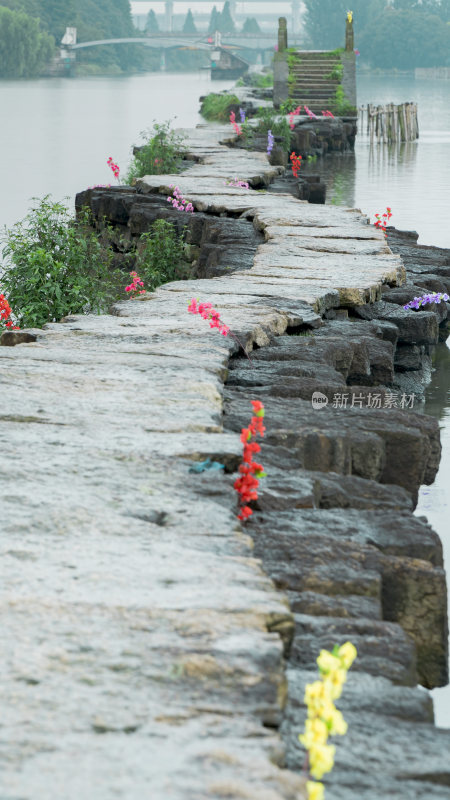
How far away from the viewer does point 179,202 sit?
11.3 m

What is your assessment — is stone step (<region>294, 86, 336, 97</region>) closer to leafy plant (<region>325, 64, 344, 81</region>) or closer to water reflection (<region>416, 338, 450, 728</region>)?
leafy plant (<region>325, 64, 344, 81</region>)

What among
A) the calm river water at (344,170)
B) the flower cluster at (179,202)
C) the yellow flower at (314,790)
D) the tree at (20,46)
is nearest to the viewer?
the yellow flower at (314,790)

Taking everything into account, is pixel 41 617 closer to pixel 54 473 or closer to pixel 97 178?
pixel 54 473

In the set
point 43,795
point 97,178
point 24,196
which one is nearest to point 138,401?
point 43,795

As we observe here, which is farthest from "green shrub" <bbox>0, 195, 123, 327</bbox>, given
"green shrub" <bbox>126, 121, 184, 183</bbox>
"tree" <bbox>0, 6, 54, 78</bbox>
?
"tree" <bbox>0, 6, 54, 78</bbox>

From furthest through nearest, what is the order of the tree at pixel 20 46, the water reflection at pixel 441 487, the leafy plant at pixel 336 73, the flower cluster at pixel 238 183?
the tree at pixel 20 46 < the leafy plant at pixel 336 73 < the flower cluster at pixel 238 183 < the water reflection at pixel 441 487

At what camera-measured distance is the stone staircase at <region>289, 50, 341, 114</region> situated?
30094 mm

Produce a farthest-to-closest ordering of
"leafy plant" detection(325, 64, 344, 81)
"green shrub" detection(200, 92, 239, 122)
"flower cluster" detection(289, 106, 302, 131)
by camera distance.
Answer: "leafy plant" detection(325, 64, 344, 81) < "green shrub" detection(200, 92, 239, 122) < "flower cluster" detection(289, 106, 302, 131)

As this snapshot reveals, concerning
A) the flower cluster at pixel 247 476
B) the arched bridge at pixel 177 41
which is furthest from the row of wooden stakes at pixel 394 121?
the arched bridge at pixel 177 41

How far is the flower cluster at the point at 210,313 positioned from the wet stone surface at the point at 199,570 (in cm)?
7

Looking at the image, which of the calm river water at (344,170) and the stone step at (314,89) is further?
the stone step at (314,89)

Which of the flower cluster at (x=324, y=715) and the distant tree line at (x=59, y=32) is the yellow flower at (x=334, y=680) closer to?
the flower cluster at (x=324, y=715)

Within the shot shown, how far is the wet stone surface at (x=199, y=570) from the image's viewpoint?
2.29m

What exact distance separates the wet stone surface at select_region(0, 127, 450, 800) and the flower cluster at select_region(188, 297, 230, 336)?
0.07m
